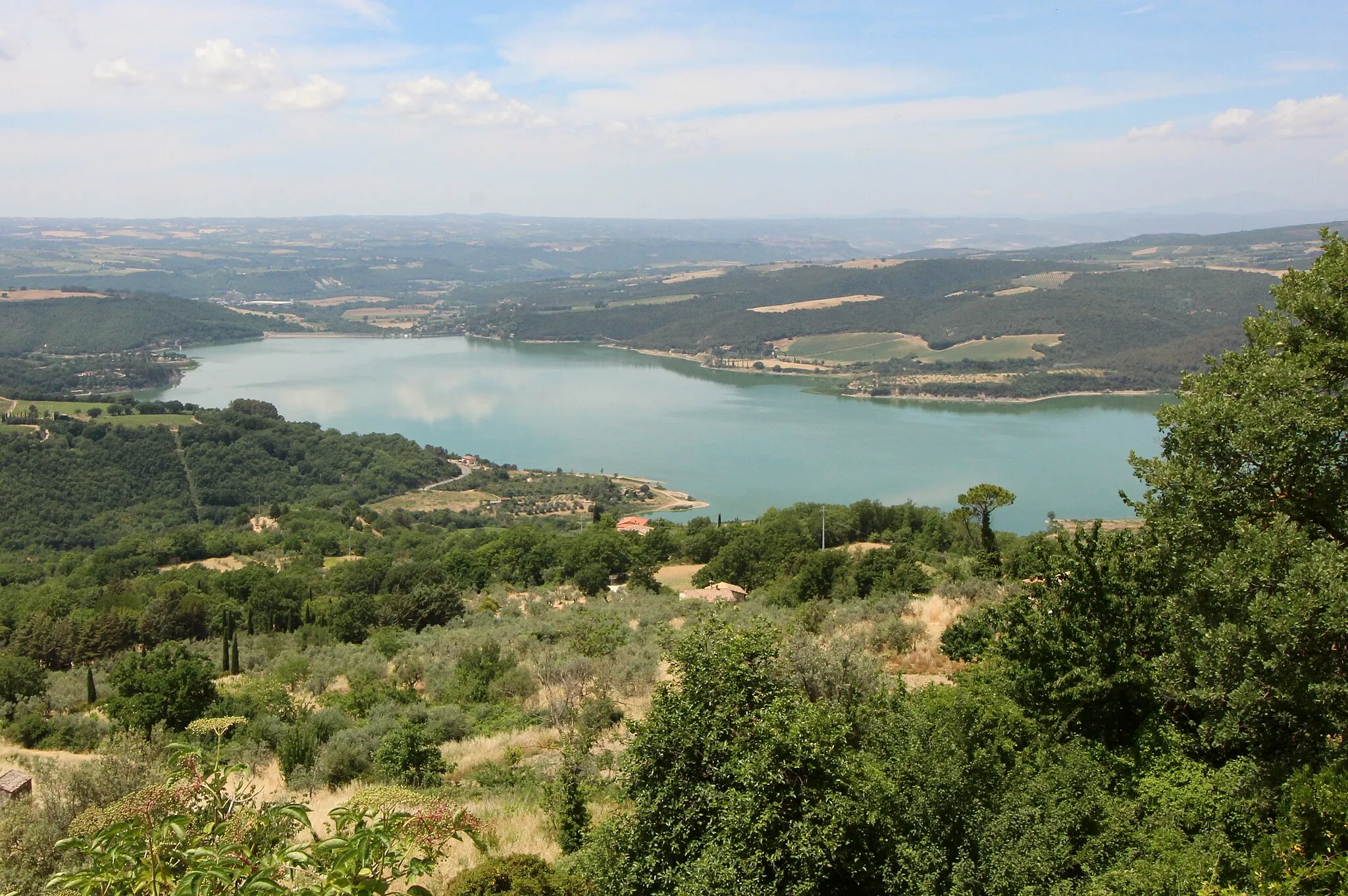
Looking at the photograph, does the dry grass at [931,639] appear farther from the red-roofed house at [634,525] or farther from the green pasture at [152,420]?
the green pasture at [152,420]

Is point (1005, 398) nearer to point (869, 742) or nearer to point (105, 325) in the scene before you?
point (869, 742)

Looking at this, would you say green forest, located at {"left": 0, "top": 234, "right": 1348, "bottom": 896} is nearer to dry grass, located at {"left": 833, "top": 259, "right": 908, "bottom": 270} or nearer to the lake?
the lake

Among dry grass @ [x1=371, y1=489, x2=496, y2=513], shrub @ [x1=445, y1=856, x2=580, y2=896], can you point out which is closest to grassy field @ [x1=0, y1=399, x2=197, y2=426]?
dry grass @ [x1=371, y1=489, x2=496, y2=513]

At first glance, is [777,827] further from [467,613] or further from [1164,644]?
[467,613]

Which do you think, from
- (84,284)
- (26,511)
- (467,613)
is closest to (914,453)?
(467,613)

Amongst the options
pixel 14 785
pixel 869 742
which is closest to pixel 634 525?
pixel 14 785

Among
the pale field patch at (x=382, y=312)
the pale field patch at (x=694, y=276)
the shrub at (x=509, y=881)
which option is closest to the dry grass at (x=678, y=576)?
the shrub at (x=509, y=881)
